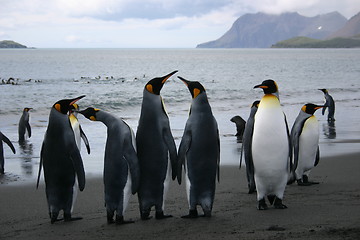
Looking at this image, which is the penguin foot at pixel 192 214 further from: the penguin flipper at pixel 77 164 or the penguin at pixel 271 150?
the penguin flipper at pixel 77 164

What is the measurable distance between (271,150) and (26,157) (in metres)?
6.23

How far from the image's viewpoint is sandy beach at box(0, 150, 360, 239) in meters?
4.72


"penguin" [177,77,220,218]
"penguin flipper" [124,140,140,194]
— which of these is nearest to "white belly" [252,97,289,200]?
"penguin" [177,77,220,218]

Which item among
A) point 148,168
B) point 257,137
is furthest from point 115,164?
point 257,137

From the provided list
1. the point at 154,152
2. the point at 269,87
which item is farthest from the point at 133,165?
the point at 269,87

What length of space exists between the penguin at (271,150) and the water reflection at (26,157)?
4118mm

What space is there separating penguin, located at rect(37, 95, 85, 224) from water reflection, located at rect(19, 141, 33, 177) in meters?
2.86

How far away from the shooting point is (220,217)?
536 cm

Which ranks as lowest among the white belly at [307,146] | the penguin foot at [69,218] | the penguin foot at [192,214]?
the penguin foot at [69,218]

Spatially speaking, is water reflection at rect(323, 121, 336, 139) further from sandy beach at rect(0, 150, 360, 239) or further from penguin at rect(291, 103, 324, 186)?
sandy beach at rect(0, 150, 360, 239)

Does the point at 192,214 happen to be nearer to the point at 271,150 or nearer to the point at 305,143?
the point at 271,150

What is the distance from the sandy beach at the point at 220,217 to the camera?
4.72m

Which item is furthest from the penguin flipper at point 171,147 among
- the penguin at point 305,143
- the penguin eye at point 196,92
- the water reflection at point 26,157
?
the water reflection at point 26,157

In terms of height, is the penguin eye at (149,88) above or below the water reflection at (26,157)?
above
